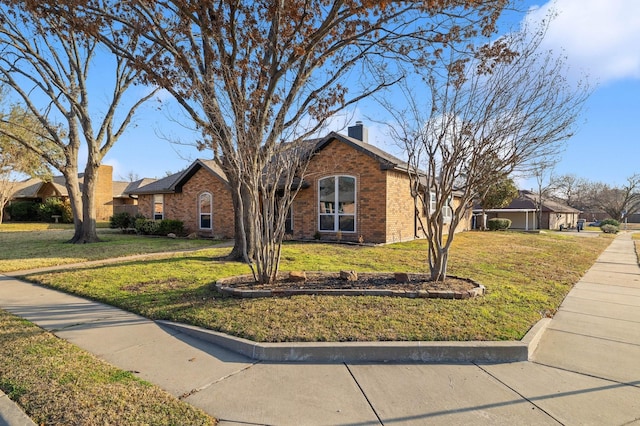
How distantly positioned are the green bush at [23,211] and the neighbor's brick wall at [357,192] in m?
31.5

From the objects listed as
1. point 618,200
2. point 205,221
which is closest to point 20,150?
point 205,221

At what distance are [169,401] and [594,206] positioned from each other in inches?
3275

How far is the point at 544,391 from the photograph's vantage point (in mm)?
3227

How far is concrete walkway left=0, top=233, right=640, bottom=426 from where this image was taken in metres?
2.85

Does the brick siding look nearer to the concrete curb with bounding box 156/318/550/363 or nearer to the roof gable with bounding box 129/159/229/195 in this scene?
the roof gable with bounding box 129/159/229/195

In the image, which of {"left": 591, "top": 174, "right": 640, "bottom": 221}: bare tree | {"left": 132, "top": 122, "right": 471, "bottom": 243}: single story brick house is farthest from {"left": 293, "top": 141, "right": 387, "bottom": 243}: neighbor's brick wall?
{"left": 591, "top": 174, "right": 640, "bottom": 221}: bare tree

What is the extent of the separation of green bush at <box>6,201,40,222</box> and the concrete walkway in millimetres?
36742

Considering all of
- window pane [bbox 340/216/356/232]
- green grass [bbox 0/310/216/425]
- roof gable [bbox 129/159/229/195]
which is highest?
roof gable [bbox 129/159/229/195]

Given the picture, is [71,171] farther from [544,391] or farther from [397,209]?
[544,391]

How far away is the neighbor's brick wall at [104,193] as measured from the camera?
36.0 meters

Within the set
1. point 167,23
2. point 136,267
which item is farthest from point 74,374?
point 167,23

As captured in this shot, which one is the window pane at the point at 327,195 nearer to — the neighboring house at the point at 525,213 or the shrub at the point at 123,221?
the shrub at the point at 123,221

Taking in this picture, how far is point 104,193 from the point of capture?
121ft

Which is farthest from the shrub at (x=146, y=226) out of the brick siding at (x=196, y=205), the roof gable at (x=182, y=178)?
the roof gable at (x=182, y=178)
